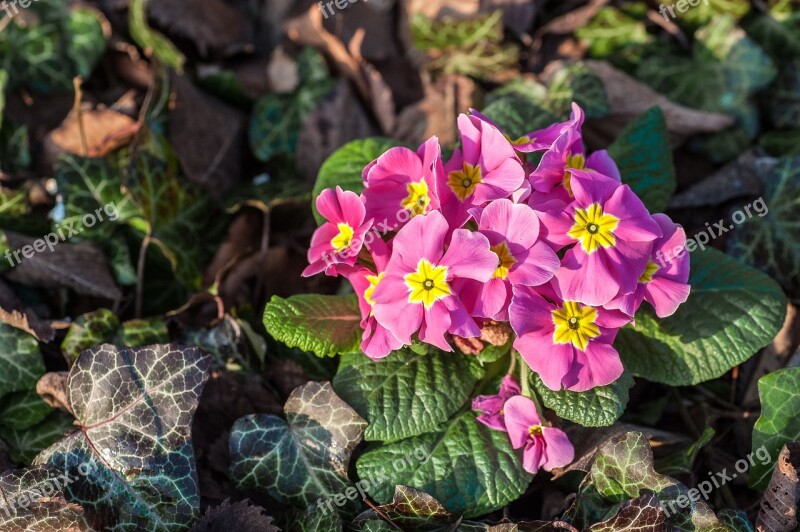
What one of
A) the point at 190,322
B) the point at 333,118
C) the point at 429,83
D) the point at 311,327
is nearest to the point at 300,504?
the point at 311,327

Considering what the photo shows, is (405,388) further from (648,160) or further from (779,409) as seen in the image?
(648,160)

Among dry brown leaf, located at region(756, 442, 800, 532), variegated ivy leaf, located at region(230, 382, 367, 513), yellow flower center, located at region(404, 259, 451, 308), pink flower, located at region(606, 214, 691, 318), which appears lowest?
dry brown leaf, located at region(756, 442, 800, 532)

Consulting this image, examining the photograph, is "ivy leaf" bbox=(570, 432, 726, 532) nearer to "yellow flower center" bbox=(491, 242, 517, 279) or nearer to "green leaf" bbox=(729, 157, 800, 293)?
"yellow flower center" bbox=(491, 242, 517, 279)

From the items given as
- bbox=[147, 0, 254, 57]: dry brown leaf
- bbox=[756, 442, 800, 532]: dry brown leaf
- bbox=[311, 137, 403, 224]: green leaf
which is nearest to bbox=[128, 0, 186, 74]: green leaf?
bbox=[147, 0, 254, 57]: dry brown leaf

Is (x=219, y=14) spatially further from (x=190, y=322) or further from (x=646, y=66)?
(x=646, y=66)

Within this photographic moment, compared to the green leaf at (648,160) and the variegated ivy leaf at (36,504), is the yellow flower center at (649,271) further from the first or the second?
the variegated ivy leaf at (36,504)

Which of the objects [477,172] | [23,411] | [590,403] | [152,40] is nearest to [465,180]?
[477,172]

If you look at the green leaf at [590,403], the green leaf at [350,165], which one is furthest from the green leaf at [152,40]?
the green leaf at [590,403]
